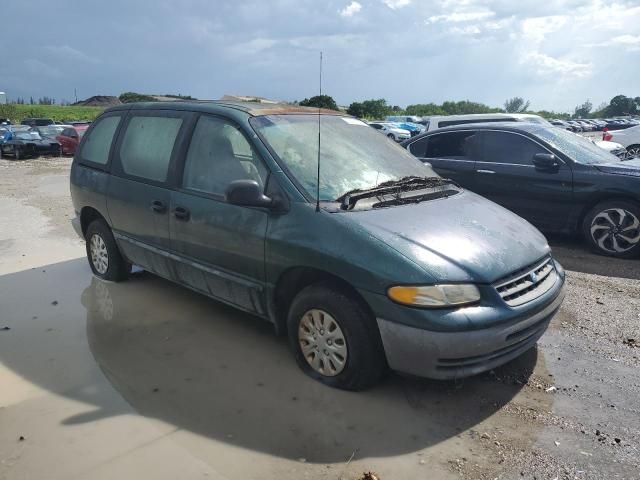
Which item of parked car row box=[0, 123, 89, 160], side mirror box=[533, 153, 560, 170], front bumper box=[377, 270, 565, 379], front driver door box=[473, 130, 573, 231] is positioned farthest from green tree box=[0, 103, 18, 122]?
front bumper box=[377, 270, 565, 379]

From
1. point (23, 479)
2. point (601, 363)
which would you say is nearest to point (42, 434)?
point (23, 479)

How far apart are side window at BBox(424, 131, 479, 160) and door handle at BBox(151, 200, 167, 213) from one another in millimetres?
4675

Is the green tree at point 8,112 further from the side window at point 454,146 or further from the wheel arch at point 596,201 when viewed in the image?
the wheel arch at point 596,201

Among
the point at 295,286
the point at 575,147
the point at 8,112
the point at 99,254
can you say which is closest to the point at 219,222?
the point at 295,286

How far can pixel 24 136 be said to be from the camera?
22.5 meters

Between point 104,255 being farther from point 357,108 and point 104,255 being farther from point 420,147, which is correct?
point 357,108

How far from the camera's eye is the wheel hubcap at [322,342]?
10.8 feet

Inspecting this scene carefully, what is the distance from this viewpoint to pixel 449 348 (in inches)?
117

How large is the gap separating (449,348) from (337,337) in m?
0.69

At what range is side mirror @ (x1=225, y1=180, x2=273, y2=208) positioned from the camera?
11.3ft

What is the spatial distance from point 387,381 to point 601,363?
1.57m

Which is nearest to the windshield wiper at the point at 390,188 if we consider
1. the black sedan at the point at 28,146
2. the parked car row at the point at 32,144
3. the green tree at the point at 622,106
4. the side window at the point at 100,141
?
the side window at the point at 100,141

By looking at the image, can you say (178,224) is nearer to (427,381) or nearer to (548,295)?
(427,381)

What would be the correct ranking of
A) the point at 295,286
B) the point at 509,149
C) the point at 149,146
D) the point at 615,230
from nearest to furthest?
the point at 295,286 < the point at 149,146 < the point at 615,230 < the point at 509,149
